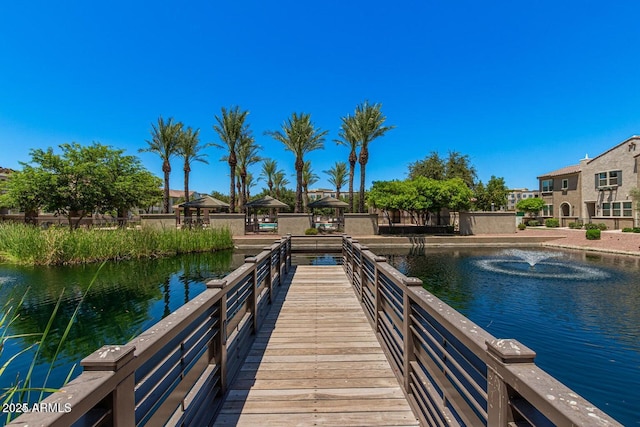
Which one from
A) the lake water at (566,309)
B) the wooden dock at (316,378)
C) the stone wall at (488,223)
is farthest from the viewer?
the stone wall at (488,223)

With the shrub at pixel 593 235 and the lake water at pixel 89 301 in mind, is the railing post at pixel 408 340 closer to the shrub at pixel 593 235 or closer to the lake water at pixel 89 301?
the lake water at pixel 89 301

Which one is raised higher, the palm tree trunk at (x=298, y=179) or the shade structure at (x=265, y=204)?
the palm tree trunk at (x=298, y=179)

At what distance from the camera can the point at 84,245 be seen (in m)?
13.1

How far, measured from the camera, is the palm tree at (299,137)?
2366cm

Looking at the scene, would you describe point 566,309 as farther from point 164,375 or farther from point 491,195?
point 491,195

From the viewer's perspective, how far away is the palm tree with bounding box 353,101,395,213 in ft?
78.1

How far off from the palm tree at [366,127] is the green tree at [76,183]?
659 inches

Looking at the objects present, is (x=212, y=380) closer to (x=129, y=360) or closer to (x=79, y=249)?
(x=129, y=360)

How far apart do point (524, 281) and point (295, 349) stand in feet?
31.0

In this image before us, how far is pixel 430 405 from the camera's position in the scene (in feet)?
7.27

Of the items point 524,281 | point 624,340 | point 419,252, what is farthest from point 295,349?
point 419,252

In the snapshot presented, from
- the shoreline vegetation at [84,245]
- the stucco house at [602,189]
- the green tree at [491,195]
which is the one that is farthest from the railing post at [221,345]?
the green tree at [491,195]

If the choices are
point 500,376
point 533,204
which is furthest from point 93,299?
point 533,204

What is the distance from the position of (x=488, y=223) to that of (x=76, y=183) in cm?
2919
